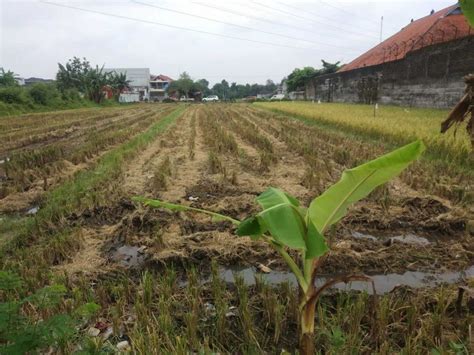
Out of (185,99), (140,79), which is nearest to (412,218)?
(185,99)

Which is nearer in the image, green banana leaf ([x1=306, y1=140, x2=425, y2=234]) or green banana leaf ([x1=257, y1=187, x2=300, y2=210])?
green banana leaf ([x1=306, y1=140, x2=425, y2=234])

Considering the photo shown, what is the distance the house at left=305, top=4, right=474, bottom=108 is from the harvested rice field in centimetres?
816

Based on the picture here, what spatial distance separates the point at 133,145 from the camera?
32.5 feet

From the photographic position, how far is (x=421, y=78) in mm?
17266

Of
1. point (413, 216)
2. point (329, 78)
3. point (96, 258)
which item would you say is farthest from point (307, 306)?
point (329, 78)

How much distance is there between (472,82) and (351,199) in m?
1.22

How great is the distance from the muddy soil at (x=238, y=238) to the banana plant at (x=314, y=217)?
1354 millimetres

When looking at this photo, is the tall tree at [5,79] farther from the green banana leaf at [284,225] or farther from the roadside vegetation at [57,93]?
the green banana leaf at [284,225]

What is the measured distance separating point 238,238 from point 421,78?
17.1 meters

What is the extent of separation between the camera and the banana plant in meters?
1.60

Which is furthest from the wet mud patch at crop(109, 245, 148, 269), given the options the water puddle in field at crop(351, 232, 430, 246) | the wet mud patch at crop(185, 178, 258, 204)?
the water puddle in field at crop(351, 232, 430, 246)

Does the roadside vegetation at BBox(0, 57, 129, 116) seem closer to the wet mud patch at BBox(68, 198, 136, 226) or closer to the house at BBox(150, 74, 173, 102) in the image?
the wet mud patch at BBox(68, 198, 136, 226)

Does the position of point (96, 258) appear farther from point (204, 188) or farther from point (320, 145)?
point (320, 145)

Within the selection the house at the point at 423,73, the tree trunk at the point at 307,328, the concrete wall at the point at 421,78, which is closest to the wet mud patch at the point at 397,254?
the tree trunk at the point at 307,328
